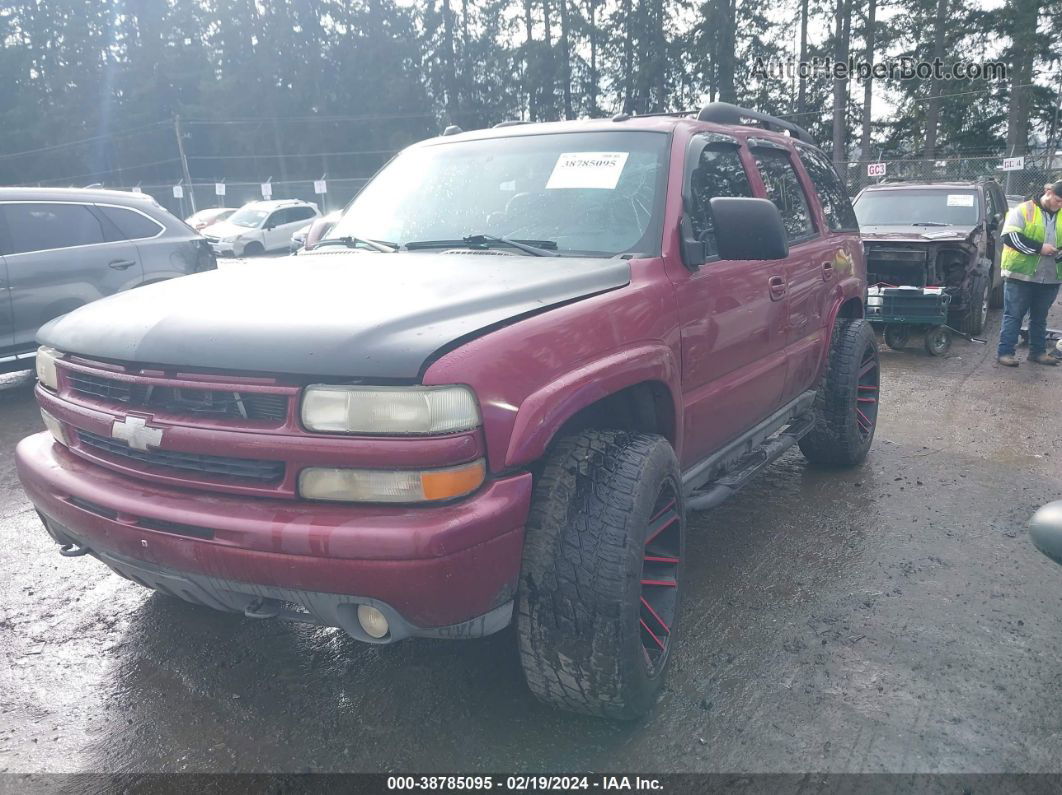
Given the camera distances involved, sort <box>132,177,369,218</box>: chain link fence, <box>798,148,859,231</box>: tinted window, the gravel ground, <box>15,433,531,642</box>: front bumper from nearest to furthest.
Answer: <box>15,433,531,642</box>: front bumper < the gravel ground < <box>798,148,859,231</box>: tinted window < <box>132,177,369,218</box>: chain link fence

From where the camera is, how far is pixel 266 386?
2.12 meters

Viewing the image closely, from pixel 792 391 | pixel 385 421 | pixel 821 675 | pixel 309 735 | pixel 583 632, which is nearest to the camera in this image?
pixel 385 421

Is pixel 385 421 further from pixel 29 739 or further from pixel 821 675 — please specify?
pixel 821 675

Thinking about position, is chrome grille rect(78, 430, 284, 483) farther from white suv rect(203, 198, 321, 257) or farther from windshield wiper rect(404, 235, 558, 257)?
white suv rect(203, 198, 321, 257)

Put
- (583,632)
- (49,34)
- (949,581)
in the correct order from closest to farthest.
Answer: (583,632) < (949,581) < (49,34)

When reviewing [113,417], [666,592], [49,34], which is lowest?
[666,592]

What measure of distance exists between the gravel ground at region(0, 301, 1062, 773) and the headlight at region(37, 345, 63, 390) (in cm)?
103

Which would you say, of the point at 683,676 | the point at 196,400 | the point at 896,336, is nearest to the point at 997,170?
the point at 896,336

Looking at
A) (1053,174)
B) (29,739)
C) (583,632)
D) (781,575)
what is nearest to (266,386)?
(583,632)

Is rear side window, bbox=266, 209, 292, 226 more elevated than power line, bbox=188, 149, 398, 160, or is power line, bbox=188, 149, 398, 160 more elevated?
power line, bbox=188, 149, 398, 160

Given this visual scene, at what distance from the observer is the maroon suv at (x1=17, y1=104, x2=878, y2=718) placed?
81.3 inches

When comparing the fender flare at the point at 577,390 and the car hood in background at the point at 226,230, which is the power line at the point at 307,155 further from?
the fender flare at the point at 577,390

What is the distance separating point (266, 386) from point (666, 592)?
1.54 meters

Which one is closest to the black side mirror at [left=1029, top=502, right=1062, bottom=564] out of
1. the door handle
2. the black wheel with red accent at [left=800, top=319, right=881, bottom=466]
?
the door handle
